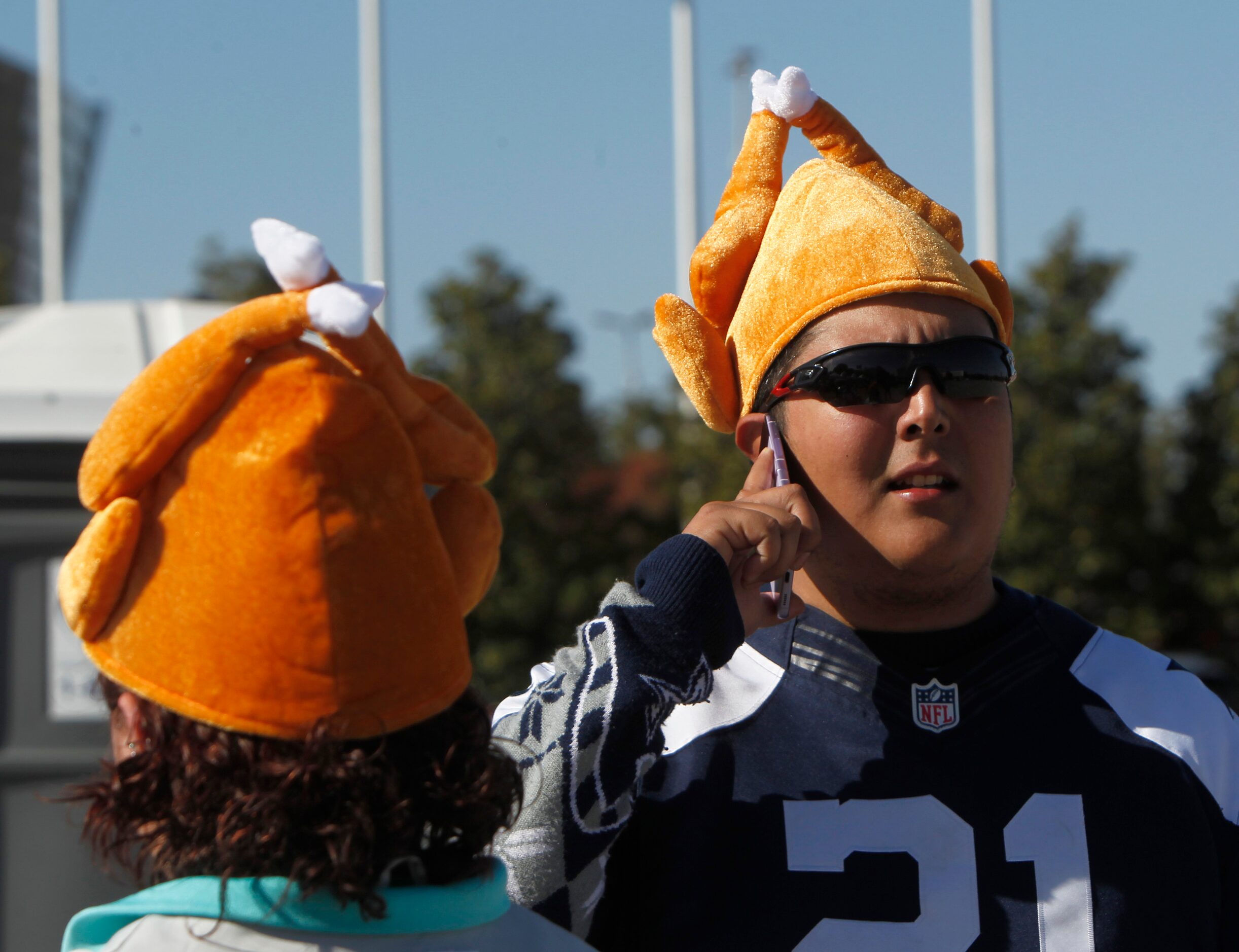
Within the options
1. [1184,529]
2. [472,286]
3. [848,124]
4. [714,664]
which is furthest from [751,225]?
[1184,529]

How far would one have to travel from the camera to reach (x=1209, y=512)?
1247 centimetres

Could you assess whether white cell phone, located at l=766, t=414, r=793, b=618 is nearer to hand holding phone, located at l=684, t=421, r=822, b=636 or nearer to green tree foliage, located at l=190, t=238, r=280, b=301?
hand holding phone, located at l=684, t=421, r=822, b=636

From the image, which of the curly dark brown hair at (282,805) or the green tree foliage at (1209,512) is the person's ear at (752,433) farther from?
the green tree foliage at (1209,512)

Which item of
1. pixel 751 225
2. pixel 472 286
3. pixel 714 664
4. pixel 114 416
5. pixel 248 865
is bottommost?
pixel 248 865

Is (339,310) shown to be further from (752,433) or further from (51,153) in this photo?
(51,153)

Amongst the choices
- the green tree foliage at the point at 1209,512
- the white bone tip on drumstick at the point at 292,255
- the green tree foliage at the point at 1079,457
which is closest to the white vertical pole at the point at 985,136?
the green tree foliage at the point at 1079,457

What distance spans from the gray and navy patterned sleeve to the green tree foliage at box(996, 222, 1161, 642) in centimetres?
Answer: 924

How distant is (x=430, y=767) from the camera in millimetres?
1344

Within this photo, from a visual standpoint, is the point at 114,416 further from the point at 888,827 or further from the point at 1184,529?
the point at 1184,529

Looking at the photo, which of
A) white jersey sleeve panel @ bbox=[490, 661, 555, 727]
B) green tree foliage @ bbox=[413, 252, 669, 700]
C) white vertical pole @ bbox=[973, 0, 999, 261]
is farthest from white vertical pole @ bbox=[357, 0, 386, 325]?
white jersey sleeve panel @ bbox=[490, 661, 555, 727]

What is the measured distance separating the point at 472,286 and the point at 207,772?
31.8 feet

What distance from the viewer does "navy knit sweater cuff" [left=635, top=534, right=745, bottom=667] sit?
176cm

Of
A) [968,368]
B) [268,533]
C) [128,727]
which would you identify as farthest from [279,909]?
[968,368]

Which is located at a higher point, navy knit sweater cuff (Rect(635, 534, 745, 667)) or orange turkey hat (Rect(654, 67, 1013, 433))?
orange turkey hat (Rect(654, 67, 1013, 433))
